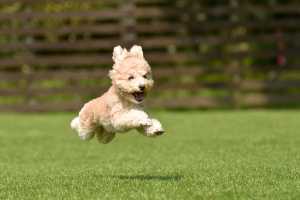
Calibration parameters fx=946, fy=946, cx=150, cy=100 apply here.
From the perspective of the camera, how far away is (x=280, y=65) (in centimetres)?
1645

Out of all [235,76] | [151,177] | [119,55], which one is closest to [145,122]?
[119,55]

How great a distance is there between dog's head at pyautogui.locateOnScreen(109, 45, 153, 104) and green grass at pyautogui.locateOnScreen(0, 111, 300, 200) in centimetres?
65

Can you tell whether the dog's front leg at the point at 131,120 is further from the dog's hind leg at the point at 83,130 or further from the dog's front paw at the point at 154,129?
the dog's hind leg at the point at 83,130

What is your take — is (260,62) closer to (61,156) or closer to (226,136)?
(226,136)

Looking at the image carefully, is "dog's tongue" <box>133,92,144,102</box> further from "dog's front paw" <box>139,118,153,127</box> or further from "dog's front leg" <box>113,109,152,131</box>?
"dog's front paw" <box>139,118,153,127</box>

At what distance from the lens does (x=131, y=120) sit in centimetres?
637

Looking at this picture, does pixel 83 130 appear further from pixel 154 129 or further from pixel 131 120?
pixel 154 129

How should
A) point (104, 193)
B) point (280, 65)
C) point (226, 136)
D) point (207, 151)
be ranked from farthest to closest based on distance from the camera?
point (280, 65) → point (226, 136) → point (207, 151) → point (104, 193)

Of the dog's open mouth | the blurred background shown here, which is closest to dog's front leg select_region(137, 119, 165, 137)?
the dog's open mouth

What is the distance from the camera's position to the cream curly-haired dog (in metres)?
→ 6.31

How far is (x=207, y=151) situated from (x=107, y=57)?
7169 millimetres

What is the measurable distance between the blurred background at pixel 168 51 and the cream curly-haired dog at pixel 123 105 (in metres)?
9.60

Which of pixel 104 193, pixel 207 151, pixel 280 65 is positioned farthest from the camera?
pixel 280 65

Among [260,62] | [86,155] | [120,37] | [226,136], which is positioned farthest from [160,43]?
[86,155]
